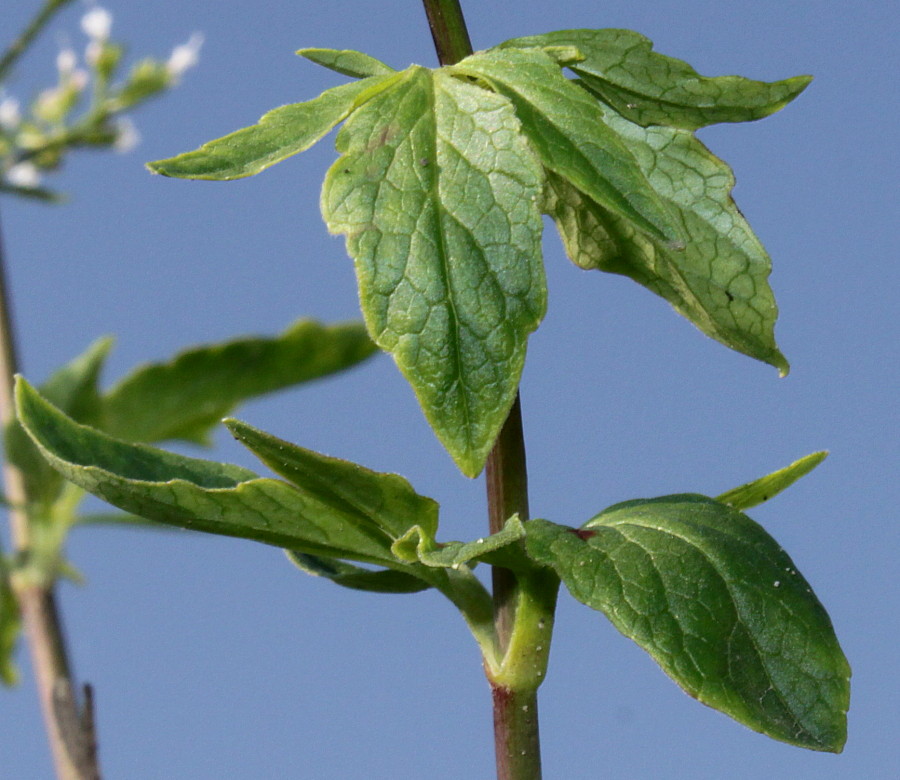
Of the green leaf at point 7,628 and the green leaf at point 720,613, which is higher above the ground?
the green leaf at point 7,628

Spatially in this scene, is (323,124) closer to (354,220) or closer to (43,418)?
(354,220)

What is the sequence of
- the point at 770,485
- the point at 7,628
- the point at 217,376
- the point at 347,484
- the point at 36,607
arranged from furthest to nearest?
the point at 7,628 < the point at 217,376 < the point at 36,607 < the point at 770,485 < the point at 347,484

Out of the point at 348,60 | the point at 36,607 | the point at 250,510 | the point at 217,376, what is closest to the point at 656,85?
the point at 348,60

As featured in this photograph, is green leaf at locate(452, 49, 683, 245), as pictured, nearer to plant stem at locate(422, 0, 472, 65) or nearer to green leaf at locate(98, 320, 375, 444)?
Result: plant stem at locate(422, 0, 472, 65)

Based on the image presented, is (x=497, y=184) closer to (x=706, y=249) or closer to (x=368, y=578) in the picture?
(x=706, y=249)

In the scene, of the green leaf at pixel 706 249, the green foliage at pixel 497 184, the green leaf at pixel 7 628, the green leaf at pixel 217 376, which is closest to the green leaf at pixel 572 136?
the green foliage at pixel 497 184

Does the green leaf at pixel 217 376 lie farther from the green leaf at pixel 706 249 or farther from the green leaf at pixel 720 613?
the green leaf at pixel 720 613
